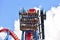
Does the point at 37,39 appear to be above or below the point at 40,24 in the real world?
below

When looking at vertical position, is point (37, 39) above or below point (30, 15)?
below

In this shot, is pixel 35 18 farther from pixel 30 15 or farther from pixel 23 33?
pixel 23 33

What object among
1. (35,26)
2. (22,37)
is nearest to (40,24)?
(35,26)

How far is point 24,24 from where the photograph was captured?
3519 cm

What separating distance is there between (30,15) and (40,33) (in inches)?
114

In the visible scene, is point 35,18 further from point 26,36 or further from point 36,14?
point 26,36

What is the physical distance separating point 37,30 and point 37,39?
130cm

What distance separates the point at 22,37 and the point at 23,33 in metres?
0.61

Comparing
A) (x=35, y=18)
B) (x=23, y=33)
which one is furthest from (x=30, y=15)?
(x=23, y=33)

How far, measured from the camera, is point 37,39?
118ft

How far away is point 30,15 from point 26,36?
333 cm

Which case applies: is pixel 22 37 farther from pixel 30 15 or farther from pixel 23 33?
pixel 30 15

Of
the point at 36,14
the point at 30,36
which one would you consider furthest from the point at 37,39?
the point at 36,14

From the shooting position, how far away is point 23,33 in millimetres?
36500
